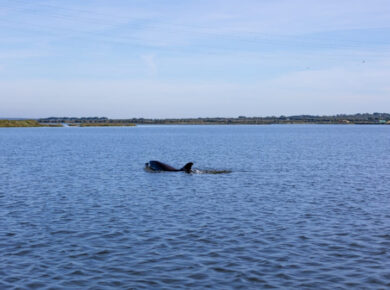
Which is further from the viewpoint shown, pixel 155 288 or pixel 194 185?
pixel 194 185

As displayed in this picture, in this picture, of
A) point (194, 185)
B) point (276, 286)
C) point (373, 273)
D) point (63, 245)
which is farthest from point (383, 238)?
point (194, 185)

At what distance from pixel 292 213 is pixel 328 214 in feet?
6.14

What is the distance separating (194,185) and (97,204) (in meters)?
10.5

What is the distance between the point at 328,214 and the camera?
23.2 metres

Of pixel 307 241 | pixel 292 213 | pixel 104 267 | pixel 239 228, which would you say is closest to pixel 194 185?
pixel 292 213

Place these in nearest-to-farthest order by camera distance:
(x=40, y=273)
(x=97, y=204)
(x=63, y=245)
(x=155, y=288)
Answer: (x=155, y=288), (x=40, y=273), (x=63, y=245), (x=97, y=204)

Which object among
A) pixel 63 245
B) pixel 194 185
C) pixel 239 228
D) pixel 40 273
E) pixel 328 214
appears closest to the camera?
pixel 40 273

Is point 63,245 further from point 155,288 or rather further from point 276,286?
point 276,286

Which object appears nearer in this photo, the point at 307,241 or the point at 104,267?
the point at 104,267

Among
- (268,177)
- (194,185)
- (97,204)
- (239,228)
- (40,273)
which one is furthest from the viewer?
(268,177)

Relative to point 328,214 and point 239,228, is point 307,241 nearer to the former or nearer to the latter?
point 239,228

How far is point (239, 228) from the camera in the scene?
20094mm

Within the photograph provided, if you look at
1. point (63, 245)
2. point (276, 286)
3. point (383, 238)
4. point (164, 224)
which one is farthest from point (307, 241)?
point (63, 245)

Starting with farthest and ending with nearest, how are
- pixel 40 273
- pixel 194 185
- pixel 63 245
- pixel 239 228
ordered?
pixel 194 185, pixel 239 228, pixel 63 245, pixel 40 273
